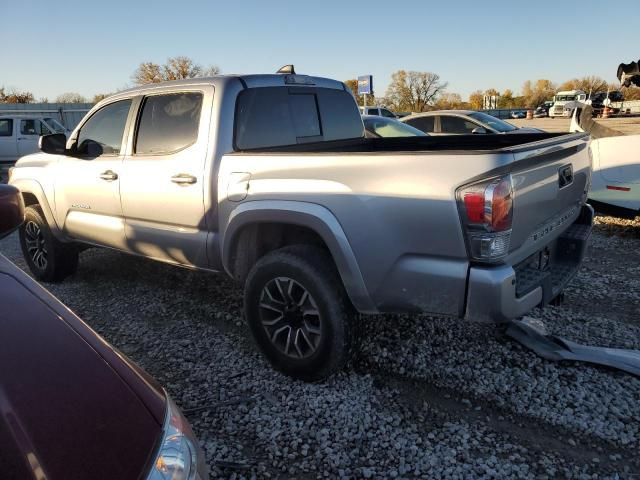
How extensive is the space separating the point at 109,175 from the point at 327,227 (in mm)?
2363

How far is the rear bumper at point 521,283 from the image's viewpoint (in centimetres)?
230

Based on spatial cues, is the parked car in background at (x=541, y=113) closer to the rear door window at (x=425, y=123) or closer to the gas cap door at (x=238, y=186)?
the rear door window at (x=425, y=123)

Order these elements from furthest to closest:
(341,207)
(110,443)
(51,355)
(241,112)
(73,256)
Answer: (73,256) → (241,112) → (341,207) → (51,355) → (110,443)

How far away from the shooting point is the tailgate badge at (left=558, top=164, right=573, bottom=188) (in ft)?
9.30

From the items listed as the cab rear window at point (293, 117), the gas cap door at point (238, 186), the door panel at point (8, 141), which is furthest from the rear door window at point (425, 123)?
the door panel at point (8, 141)

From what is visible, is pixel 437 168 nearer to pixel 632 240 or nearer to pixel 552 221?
pixel 552 221

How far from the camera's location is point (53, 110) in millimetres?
31266

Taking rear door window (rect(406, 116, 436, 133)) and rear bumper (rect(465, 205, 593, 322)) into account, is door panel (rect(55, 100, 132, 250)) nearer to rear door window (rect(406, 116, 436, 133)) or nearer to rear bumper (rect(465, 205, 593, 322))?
rear bumper (rect(465, 205, 593, 322))

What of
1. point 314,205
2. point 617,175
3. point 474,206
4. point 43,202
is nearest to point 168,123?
point 314,205

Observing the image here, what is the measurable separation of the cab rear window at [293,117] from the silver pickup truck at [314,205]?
0.04 ft

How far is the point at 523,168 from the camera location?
2416mm

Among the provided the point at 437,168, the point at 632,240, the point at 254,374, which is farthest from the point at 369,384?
the point at 632,240

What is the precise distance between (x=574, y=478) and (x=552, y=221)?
137 cm

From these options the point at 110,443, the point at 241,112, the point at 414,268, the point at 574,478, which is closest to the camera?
the point at 110,443
